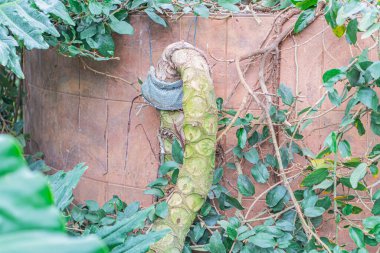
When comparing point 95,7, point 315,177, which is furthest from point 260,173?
point 95,7

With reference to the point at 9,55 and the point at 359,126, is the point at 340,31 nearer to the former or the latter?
the point at 359,126

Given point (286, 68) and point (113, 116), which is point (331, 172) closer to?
point (286, 68)

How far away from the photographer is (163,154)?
222 cm

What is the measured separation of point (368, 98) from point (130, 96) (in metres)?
0.95

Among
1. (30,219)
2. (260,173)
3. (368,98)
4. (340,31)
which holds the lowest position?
(260,173)

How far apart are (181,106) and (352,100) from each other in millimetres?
639

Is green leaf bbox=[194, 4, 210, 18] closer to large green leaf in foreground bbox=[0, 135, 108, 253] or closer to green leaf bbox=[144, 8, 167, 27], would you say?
green leaf bbox=[144, 8, 167, 27]

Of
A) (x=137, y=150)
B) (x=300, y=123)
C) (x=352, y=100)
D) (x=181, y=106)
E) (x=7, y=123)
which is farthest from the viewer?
(x=7, y=123)

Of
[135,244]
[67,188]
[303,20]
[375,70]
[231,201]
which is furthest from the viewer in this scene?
[231,201]

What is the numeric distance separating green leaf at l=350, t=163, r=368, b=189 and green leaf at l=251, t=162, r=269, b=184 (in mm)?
376

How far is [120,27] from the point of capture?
7.02 ft

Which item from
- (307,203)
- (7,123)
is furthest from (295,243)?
(7,123)

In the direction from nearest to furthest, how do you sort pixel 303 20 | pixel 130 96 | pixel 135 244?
1. pixel 135 244
2. pixel 303 20
3. pixel 130 96

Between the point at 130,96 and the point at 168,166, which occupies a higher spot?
the point at 130,96
